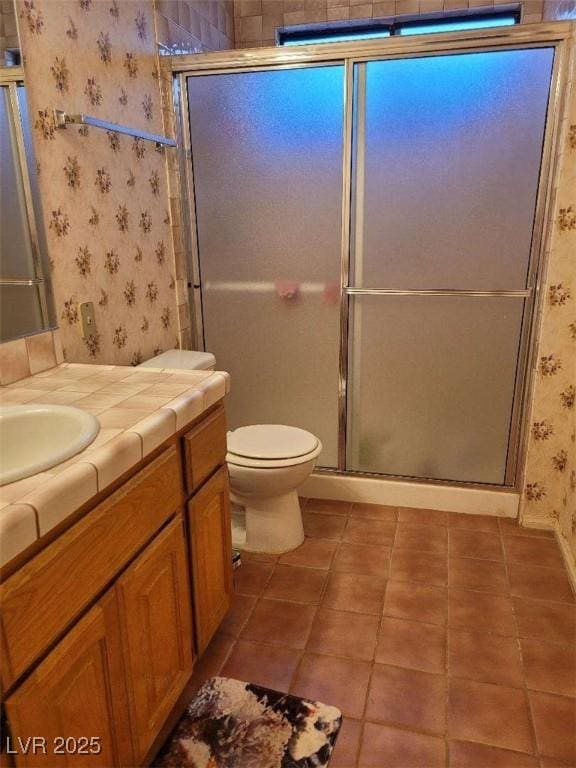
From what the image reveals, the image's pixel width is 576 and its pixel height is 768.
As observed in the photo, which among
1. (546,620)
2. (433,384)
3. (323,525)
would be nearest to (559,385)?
(433,384)

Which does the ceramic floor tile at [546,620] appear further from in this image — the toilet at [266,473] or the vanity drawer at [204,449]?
the vanity drawer at [204,449]

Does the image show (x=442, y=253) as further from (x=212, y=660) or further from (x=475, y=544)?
(x=212, y=660)

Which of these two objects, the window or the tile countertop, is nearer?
the tile countertop

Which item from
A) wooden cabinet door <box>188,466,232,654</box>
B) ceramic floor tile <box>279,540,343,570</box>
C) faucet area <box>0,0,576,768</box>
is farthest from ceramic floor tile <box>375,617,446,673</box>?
wooden cabinet door <box>188,466,232,654</box>

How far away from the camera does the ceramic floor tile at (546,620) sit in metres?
1.72

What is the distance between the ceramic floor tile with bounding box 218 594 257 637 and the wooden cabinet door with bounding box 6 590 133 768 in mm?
633

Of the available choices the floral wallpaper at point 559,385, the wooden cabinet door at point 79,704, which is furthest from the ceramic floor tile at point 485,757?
the floral wallpaper at point 559,385

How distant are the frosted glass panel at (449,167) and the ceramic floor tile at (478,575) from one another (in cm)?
109

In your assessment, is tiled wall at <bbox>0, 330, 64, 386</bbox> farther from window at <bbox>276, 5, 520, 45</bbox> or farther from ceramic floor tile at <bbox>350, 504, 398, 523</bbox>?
window at <bbox>276, 5, 520, 45</bbox>

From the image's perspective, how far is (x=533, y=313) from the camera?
7.18ft

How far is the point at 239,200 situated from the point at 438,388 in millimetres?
1191

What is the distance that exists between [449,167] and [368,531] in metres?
1.53

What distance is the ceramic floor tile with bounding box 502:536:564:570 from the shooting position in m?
2.11

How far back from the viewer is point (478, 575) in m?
2.03
